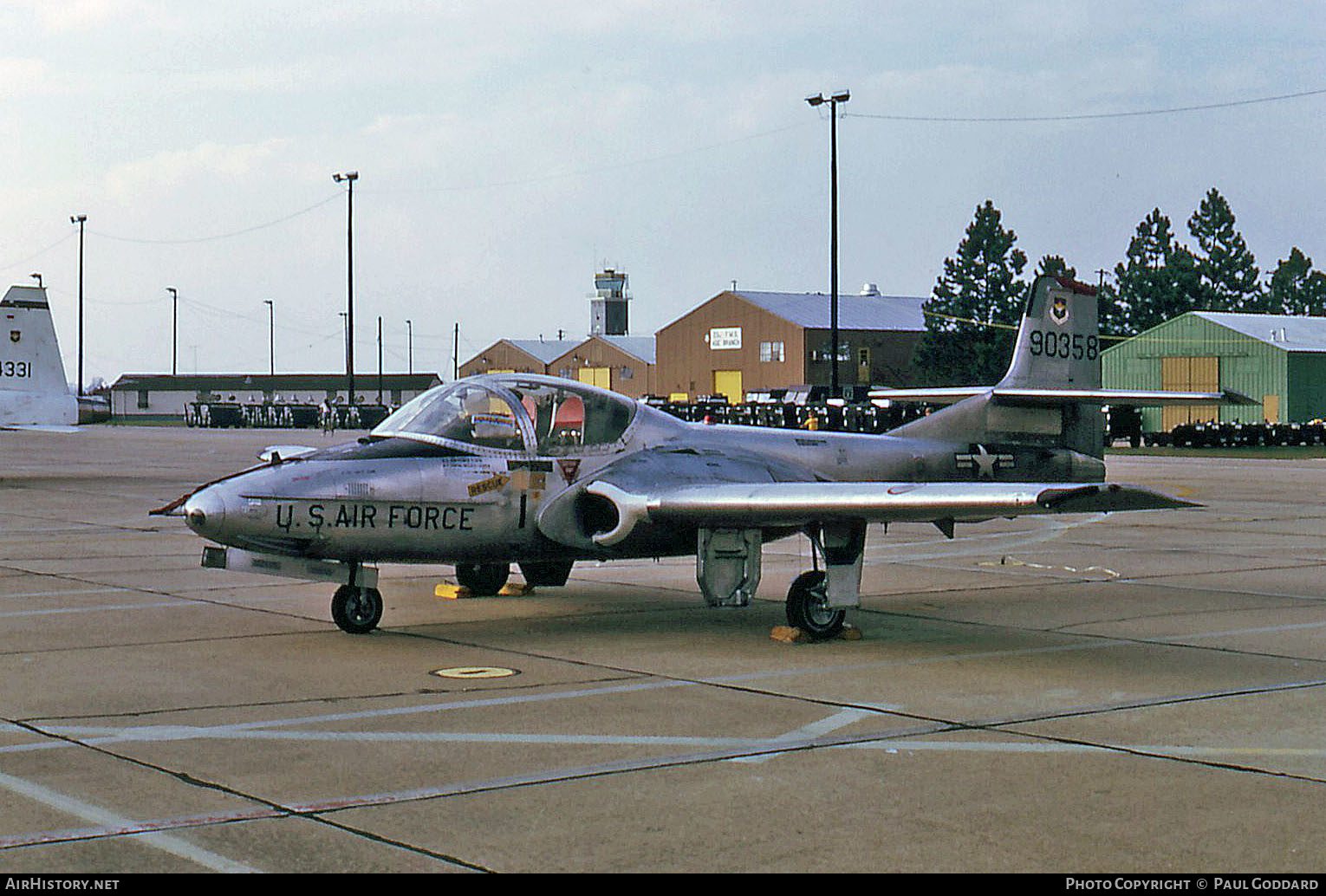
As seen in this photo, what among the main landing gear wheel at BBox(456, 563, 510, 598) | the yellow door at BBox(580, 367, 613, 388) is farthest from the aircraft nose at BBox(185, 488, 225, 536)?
the yellow door at BBox(580, 367, 613, 388)

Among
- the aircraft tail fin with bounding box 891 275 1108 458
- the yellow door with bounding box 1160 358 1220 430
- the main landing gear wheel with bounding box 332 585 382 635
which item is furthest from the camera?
the yellow door with bounding box 1160 358 1220 430

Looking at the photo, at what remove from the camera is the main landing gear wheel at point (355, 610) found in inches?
482

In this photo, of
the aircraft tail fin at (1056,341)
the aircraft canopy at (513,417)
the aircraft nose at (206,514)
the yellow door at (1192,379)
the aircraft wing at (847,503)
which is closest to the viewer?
the aircraft wing at (847,503)

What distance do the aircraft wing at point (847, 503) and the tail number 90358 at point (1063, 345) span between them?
13.6 feet

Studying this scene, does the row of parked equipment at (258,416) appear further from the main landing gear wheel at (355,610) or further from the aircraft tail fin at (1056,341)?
the main landing gear wheel at (355,610)

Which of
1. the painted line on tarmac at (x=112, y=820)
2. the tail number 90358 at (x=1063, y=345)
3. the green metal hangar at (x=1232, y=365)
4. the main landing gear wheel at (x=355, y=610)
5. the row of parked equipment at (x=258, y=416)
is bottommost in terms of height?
the painted line on tarmac at (x=112, y=820)

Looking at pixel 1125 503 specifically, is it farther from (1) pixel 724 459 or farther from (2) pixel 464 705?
(2) pixel 464 705

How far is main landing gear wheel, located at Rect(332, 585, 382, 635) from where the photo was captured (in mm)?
12234

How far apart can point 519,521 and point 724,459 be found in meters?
2.06

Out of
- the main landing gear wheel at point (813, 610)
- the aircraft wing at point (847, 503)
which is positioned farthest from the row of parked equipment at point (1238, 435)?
the aircraft wing at point (847, 503)

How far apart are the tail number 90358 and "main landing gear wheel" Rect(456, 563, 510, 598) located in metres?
5.94

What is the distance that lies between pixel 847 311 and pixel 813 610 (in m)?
86.4

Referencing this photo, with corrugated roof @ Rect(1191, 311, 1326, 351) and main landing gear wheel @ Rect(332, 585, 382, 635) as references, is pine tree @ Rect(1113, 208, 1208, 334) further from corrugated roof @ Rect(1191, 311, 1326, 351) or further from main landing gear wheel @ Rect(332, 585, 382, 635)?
main landing gear wheel @ Rect(332, 585, 382, 635)
